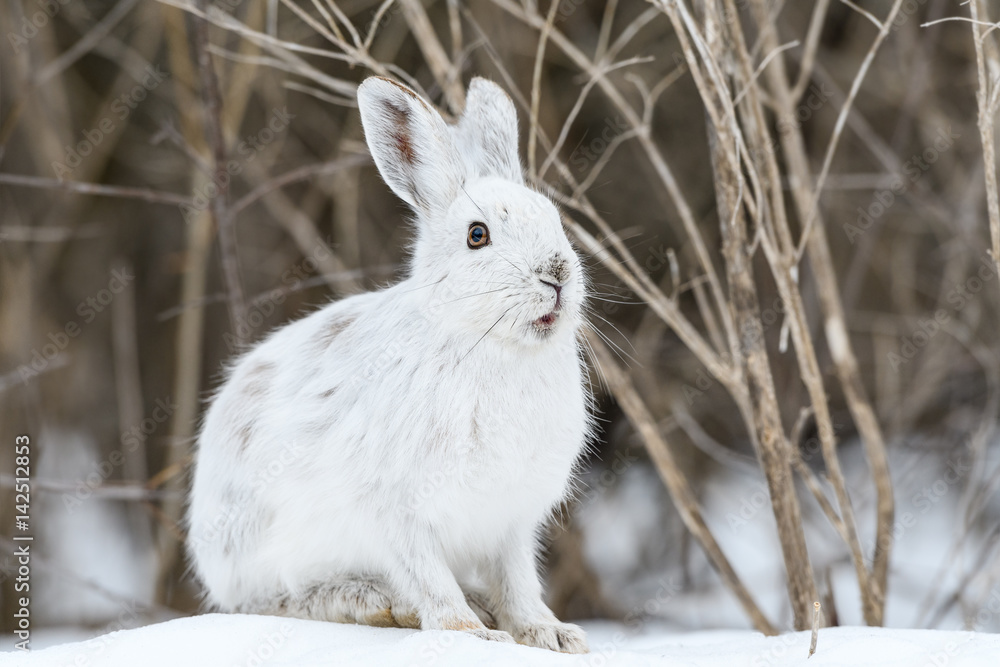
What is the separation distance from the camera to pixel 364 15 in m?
5.27

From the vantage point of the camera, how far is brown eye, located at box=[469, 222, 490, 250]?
2449 millimetres

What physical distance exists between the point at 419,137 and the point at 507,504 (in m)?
0.99

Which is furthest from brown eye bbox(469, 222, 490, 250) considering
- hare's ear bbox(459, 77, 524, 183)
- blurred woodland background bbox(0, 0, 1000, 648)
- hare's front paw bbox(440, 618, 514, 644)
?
blurred woodland background bbox(0, 0, 1000, 648)

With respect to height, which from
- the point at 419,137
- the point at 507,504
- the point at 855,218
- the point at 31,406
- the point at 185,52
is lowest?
the point at 31,406

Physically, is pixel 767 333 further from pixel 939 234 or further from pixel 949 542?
pixel 949 542

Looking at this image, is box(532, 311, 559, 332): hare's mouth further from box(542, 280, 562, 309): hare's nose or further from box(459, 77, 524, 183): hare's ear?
box(459, 77, 524, 183): hare's ear

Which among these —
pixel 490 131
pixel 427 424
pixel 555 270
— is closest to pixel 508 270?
pixel 555 270

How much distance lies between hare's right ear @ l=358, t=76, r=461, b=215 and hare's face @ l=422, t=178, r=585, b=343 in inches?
4.4

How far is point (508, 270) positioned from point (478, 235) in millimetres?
168

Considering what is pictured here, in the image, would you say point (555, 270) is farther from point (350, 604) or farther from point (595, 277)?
point (595, 277)

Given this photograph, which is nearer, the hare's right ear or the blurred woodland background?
the hare's right ear

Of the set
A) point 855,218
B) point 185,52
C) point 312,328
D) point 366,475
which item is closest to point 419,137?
point 312,328

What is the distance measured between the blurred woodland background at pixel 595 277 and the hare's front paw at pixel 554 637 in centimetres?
216

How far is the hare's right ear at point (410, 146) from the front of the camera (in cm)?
251
